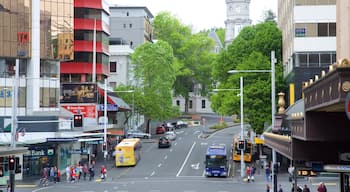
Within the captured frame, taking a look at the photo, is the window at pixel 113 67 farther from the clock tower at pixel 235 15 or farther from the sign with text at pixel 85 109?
the clock tower at pixel 235 15

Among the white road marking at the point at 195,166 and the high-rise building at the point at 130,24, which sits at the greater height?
the high-rise building at the point at 130,24

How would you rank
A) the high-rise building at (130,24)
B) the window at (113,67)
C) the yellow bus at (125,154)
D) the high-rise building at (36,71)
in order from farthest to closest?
the high-rise building at (130,24) → the window at (113,67) → the yellow bus at (125,154) → the high-rise building at (36,71)

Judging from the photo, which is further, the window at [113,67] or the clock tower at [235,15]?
the clock tower at [235,15]

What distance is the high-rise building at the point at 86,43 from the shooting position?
82.1 m

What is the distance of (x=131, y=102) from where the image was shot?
91.1 meters

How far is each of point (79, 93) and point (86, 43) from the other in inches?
388

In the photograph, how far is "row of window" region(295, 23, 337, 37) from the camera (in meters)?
63.3

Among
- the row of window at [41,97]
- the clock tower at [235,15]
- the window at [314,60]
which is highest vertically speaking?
the clock tower at [235,15]

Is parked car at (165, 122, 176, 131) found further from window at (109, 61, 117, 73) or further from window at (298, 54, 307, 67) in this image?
window at (298, 54, 307, 67)

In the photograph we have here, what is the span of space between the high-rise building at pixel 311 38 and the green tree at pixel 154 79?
2837 cm

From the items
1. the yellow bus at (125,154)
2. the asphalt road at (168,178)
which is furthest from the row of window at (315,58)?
the yellow bus at (125,154)

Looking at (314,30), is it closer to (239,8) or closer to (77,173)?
(77,173)

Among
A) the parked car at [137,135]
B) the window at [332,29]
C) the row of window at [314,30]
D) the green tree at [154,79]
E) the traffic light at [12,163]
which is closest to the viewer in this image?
the traffic light at [12,163]

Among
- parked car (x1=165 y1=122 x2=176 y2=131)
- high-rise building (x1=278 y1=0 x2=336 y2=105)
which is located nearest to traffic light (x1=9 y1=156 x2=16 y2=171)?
high-rise building (x1=278 y1=0 x2=336 y2=105)
